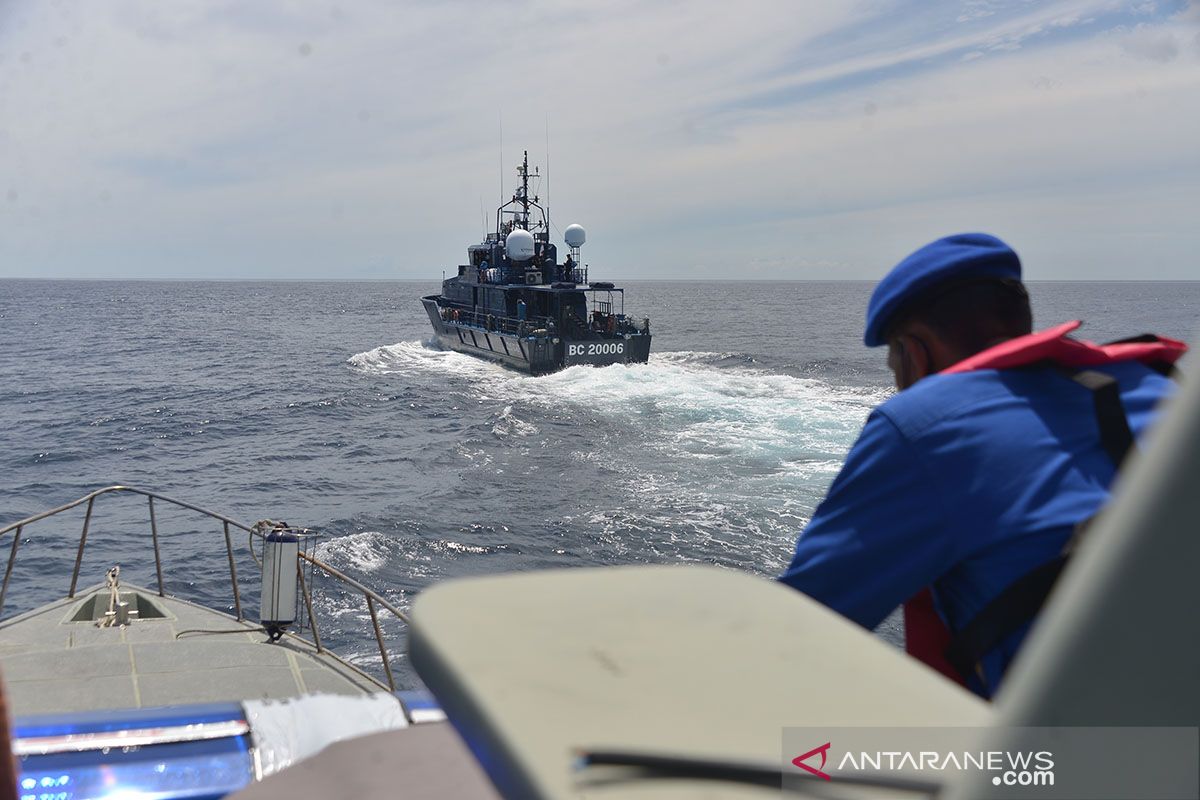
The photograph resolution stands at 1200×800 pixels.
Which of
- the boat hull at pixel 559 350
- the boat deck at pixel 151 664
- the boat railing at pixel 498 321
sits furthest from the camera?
the boat railing at pixel 498 321

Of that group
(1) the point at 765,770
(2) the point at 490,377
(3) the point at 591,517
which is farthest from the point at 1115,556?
(2) the point at 490,377

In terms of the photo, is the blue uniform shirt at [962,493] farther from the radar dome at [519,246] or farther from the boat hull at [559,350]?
the radar dome at [519,246]

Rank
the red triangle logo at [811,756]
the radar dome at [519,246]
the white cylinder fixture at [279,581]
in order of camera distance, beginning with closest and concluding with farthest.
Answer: the red triangle logo at [811,756]
the white cylinder fixture at [279,581]
the radar dome at [519,246]

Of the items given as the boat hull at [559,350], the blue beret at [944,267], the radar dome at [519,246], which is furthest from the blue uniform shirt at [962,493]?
the radar dome at [519,246]

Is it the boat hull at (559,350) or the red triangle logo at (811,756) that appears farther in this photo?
the boat hull at (559,350)

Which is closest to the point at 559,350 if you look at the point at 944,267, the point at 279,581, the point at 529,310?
the point at 529,310

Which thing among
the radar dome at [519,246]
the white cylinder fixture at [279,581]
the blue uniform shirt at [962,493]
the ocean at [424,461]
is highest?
the radar dome at [519,246]

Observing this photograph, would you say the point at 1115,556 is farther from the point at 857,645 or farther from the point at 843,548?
the point at 843,548

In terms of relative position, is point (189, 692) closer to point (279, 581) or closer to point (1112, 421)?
point (279, 581)

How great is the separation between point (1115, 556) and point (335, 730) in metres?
3.74

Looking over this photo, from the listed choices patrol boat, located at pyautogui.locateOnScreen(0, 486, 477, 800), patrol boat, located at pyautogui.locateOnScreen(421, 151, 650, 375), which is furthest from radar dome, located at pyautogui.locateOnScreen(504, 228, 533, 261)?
patrol boat, located at pyautogui.locateOnScreen(0, 486, 477, 800)

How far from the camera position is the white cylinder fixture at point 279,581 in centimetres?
694

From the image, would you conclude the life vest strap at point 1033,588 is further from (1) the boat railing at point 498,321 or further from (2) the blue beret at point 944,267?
(1) the boat railing at point 498,321

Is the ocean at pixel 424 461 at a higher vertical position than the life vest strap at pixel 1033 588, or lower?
lower
